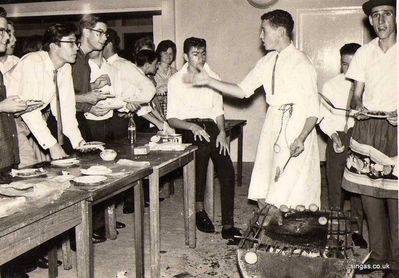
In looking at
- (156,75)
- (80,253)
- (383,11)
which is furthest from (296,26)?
(80,253)

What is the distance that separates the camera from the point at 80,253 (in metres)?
2.60

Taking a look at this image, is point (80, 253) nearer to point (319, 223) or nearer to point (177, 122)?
point (319, 223)

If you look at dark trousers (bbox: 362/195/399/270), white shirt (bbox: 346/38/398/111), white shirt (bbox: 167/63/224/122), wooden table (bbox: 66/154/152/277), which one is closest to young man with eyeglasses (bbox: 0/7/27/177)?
wooden table (bbox: 66/154/152/277)

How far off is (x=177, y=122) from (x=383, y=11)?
217 cm

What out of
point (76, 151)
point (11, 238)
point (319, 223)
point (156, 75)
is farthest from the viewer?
point (156, 75)

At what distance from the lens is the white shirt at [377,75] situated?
3.57 meters

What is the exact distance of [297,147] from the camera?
147 inches

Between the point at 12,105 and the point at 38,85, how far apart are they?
506 millimetres

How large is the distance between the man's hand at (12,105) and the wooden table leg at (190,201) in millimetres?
1598

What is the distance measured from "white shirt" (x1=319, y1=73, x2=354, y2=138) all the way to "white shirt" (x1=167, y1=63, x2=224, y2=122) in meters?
1.11

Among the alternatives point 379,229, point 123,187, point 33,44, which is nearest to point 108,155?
point 123,187

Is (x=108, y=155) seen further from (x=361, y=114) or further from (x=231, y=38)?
→ (x=231, y=38)

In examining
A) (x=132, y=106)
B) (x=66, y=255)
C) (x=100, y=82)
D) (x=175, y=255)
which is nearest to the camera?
(x=66, y=255)

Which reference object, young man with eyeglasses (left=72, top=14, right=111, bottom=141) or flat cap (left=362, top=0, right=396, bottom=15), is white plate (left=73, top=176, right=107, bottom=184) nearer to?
young man with eyeglasses (left=72, top=14, right=111, bottom=141)
